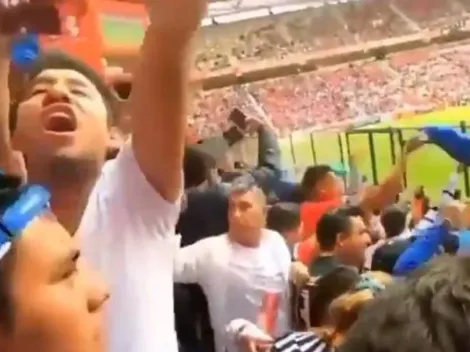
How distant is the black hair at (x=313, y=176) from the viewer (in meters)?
1.34

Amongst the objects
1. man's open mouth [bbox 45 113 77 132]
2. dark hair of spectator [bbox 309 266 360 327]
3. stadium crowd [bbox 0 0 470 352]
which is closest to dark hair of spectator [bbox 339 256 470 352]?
stadium crowd [bbox 0 0 470 352]

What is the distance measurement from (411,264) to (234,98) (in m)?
0.33

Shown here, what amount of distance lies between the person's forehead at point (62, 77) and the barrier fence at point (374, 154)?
550 millimetres

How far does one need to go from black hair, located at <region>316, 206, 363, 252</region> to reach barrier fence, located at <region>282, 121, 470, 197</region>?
82mm

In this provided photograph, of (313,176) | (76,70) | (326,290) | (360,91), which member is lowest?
(326,290)

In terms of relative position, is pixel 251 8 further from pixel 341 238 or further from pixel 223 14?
pixel 341 238

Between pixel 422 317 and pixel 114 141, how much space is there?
374 millimetres

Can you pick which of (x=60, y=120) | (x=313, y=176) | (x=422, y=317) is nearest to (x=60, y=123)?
(x=60, y=120)

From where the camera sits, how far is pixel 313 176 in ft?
4.41

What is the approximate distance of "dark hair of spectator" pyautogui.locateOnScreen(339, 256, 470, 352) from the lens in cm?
59

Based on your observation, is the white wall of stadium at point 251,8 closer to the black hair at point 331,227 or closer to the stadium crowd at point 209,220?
the stadium crowd at point 209,220

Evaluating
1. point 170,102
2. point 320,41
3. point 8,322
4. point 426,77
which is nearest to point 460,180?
point 426,77

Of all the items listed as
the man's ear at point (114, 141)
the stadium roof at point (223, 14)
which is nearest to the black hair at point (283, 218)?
the stadium roof at point (223, 14)

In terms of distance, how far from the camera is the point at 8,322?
59 centimetres
